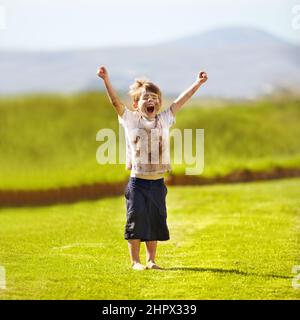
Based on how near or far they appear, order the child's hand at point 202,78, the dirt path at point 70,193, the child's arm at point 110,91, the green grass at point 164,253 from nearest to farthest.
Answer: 1. the child's arm at point 110,91
2. the green grass at point 164,253
3. the child's hand at point 202,78
4. the dirt path at point 70,193

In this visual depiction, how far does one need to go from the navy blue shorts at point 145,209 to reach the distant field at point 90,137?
2336 mm

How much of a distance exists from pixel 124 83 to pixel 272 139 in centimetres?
193

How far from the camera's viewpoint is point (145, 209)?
3.17 meters

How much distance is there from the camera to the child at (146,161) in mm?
3150

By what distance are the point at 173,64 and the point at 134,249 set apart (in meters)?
3.17

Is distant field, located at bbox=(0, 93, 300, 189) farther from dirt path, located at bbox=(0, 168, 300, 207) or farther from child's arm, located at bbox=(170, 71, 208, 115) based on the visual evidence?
child's arm, located at bbox=(170, 71, 208, 115)

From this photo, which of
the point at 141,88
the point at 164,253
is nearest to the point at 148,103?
the point at 141,88

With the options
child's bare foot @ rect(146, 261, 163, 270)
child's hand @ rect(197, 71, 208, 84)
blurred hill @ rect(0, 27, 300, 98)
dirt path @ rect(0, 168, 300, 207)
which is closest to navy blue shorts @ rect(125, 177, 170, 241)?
child's bare foot @ rect(146, 261, 163, 270)

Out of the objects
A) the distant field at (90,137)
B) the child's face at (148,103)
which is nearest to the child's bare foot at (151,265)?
the child's face at (148,103)

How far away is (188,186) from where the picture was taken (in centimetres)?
576

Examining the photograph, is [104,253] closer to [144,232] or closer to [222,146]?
[144,232]

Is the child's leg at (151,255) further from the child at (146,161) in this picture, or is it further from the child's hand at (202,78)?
the child's hand at (202,78)

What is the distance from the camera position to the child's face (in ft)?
10.4
